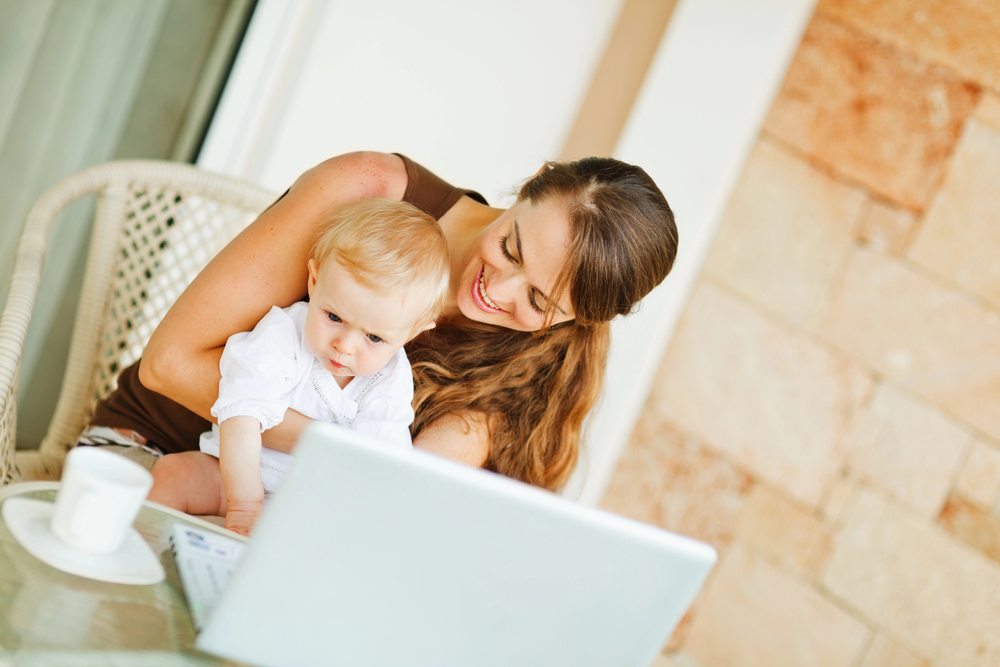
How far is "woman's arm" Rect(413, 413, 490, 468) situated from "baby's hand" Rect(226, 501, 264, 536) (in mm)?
327

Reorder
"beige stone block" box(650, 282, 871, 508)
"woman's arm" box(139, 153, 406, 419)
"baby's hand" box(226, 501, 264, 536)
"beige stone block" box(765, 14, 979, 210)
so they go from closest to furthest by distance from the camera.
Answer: "baby's hand" box(226, 501, 264, 536)
"woman's arm" box(139, 153, 406, 419)
"beige stone block" box(765, 14, 979, 210)
"beige stone block" box(650, 282, 871, 508)

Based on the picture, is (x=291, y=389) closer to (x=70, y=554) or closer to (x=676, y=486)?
(x=70, y=554)

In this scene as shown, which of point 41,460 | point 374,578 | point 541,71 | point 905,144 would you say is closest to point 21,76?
point 41,460

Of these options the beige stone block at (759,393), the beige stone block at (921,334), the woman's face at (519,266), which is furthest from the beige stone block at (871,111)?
the woman's face at (519,266)

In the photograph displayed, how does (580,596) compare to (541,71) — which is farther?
(541,71)

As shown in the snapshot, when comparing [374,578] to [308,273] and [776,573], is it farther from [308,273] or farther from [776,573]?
[776,573]

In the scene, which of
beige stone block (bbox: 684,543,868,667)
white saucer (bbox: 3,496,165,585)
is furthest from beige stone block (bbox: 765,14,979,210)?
white saucer (bbox: 3,496,165,585)

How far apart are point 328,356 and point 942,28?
2.11m

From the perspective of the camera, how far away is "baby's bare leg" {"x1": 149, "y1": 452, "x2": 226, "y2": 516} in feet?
3.50

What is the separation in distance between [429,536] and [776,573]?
6.92ft

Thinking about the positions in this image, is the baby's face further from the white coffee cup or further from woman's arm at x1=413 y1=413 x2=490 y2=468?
the white coffee cup

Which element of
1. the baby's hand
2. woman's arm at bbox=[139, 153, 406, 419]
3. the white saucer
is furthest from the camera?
woman's arm at bbox=[139, 153, 406, 419]

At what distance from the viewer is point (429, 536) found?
0.61m

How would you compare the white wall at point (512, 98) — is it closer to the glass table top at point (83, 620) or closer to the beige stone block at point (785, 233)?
the beige stone block at point (785, 233)
